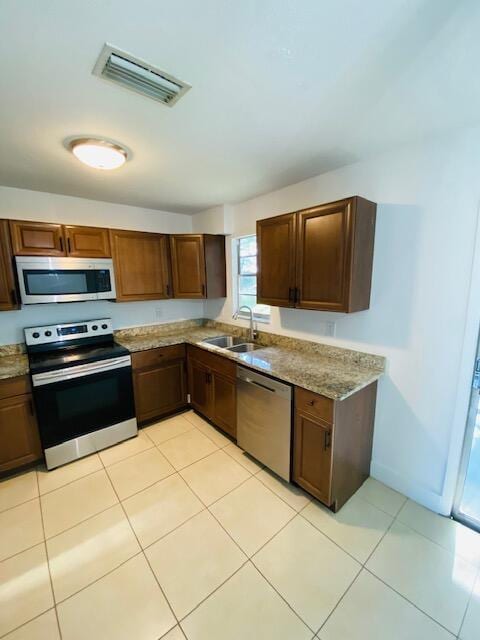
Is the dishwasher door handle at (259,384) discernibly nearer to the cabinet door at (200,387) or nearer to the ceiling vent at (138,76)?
the cabinet door at (200,387)

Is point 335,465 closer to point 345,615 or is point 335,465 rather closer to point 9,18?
point 345,615

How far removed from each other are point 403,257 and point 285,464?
1.71m

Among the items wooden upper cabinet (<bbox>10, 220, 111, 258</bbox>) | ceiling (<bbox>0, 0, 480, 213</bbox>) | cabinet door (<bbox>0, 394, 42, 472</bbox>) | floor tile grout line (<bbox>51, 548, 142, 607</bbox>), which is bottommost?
floor tile grout line (<bbox>51, 548, 142, 607</bbox>)

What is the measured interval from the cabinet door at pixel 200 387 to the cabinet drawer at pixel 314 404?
114cm

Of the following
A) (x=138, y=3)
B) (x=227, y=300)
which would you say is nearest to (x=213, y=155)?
(x=138, y=3)

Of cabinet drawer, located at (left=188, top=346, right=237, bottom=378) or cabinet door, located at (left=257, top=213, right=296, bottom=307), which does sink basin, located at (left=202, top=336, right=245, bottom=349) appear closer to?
cabinet drawer, located at (left=188, top=346, right=237, bottom=378)

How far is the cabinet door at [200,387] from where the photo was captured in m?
Answer: 2.80

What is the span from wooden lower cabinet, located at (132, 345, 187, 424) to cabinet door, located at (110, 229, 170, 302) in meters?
0.68

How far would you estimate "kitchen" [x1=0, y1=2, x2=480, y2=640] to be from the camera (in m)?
1.30

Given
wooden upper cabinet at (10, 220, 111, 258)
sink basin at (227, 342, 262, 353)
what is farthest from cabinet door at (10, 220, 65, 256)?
sink basin at (227, 342, 262, 353)

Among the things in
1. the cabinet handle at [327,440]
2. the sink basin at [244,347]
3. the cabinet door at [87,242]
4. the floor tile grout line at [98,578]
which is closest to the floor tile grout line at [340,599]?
the cabinet handle at [327,440]

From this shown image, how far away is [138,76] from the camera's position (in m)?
1.13

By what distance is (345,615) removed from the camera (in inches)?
50.6

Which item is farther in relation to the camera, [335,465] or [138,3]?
[335,465]
